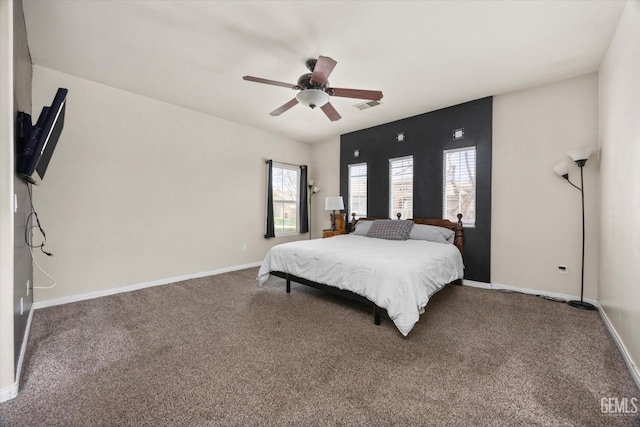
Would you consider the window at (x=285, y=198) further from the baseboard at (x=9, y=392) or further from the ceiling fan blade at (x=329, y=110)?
the baseboard at (x=9, y=392)

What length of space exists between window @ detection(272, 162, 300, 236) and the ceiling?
209 cm

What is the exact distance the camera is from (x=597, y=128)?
2998mm

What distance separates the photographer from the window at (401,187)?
4.54 metres

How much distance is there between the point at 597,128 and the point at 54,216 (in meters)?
6.30

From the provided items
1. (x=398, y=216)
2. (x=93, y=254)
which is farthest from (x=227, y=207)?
(x=398, y=216)

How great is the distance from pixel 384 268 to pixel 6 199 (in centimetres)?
262

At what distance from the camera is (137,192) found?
3.62 meters

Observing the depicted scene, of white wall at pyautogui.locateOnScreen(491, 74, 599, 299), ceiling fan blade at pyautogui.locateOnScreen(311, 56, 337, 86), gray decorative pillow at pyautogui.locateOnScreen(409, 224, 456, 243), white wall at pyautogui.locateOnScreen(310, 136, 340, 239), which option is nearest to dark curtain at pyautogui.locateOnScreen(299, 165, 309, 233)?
white wall at pyautogui.locateOnScreen(310, 136, 340, 239)

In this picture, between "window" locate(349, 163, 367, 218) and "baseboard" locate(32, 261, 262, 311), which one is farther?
"window" locate(349, 163, 367, 218)

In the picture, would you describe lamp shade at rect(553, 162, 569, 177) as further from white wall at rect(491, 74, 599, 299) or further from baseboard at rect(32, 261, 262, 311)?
baseboard at rect(32, 261, 262, 311)

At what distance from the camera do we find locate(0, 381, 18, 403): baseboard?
1.49m

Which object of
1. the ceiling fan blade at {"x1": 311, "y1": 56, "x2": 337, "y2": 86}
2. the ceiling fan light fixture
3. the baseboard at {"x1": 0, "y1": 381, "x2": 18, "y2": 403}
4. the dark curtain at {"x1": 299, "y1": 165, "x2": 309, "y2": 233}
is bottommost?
the baseboard at {"x1": 0, "y1": 381, "x2": 18, "y2": 403}

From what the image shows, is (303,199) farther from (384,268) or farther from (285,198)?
(384,268)

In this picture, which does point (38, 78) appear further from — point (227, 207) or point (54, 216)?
point (227, 207)
